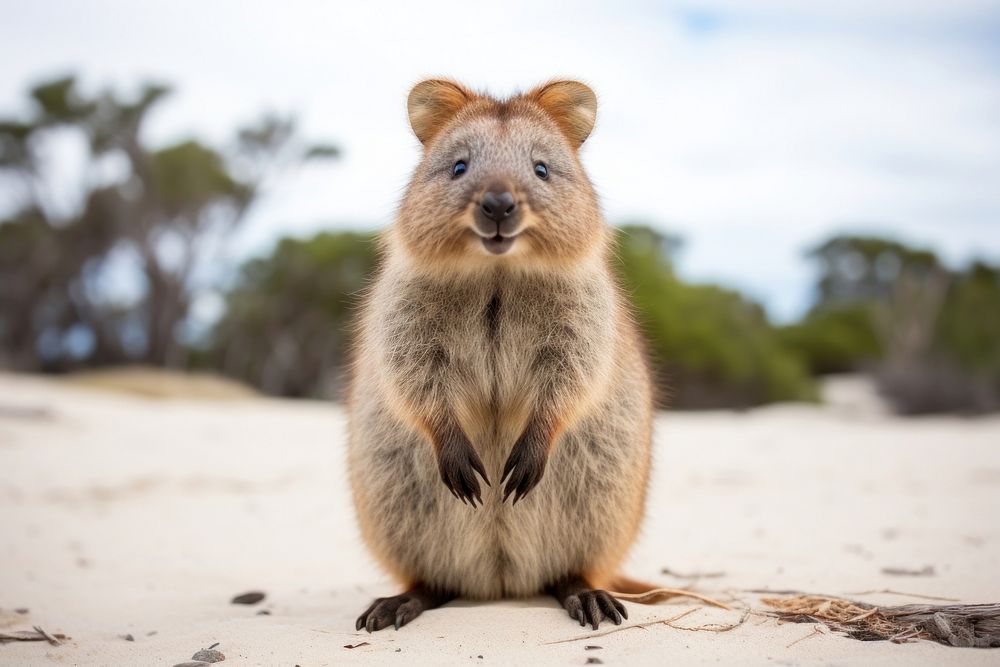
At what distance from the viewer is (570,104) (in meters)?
4.24

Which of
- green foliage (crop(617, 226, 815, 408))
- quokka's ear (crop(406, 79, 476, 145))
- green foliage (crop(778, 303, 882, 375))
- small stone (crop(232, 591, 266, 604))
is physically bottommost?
small stone (crop(232, 591, 266, 604))

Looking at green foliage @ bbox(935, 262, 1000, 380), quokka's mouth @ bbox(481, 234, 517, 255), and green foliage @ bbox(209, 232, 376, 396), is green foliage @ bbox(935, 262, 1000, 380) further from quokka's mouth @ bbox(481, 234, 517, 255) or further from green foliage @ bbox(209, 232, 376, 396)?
quokka's mouth @ bbox(481, 234, 517, 255)

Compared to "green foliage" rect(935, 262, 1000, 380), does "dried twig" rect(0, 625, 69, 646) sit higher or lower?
lower

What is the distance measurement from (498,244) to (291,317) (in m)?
32.6

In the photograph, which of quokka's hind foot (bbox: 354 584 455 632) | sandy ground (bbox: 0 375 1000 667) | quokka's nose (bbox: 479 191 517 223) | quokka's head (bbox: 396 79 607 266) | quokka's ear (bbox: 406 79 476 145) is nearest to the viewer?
sandy ground (bbox: 0 375 1000 667)

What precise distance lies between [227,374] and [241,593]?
3170 cm

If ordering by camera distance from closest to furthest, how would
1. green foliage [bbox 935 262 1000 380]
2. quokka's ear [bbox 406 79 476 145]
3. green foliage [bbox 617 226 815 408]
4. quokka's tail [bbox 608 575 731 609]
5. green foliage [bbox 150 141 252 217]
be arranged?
quokka's tail [bbox 608 575 731 609] < quokka's ear [bbox 406 79 476 145] < green foliage [bbox 935 262 1000 380] < green foliage [bbox 617 226 815 408] < green foliage [bbox 150 141 252 217]

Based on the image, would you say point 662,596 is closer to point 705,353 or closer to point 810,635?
point 810,635

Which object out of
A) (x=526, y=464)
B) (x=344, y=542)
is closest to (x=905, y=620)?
(x=526, y=464)

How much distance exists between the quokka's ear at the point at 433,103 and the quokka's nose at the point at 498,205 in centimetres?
88

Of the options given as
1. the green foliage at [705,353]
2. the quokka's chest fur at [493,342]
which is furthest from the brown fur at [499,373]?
the green foliage at [705,353]

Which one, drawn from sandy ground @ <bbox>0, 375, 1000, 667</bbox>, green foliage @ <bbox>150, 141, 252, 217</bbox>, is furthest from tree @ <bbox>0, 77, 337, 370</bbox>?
sandy ground @ <bbox>0, 375, 1000, 667</bbox>

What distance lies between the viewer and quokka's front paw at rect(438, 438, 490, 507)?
12.0ft

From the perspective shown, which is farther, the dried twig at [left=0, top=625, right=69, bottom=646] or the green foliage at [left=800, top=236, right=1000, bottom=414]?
the green foliage at [left=800, top=236, right=1000, bottom=414]
